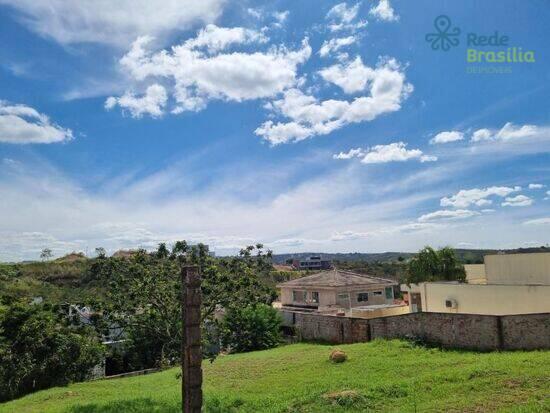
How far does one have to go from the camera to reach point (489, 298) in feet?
62.7

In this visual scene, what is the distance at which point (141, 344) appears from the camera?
2294 centimetres

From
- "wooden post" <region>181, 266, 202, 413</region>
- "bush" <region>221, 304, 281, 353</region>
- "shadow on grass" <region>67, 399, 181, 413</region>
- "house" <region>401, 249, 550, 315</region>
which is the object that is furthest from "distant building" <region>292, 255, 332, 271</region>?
"wooden post" <region>181, 266, 202, 413</region>

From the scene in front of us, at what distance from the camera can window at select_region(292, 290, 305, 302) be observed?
1271 inches

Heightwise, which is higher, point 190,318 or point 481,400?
point 190,318

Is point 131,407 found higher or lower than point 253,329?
higher

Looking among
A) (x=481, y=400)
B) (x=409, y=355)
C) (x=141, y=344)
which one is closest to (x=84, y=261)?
(x=141, y=344)

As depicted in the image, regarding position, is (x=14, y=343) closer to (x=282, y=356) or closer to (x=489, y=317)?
(x=282, y=356)

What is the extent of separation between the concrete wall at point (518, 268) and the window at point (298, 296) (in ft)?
45.5

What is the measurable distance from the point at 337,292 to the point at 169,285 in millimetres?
17176

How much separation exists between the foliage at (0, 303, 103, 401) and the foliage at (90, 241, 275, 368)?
13.8 feet

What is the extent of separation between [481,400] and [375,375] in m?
4.15

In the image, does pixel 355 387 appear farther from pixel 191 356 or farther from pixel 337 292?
pixel 337 292

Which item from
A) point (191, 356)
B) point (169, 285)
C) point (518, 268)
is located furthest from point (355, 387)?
point (518, 268)

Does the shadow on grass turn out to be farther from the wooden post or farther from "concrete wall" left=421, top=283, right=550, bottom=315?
"concrete wall" left=421, top=283, right=550, bottom=315
